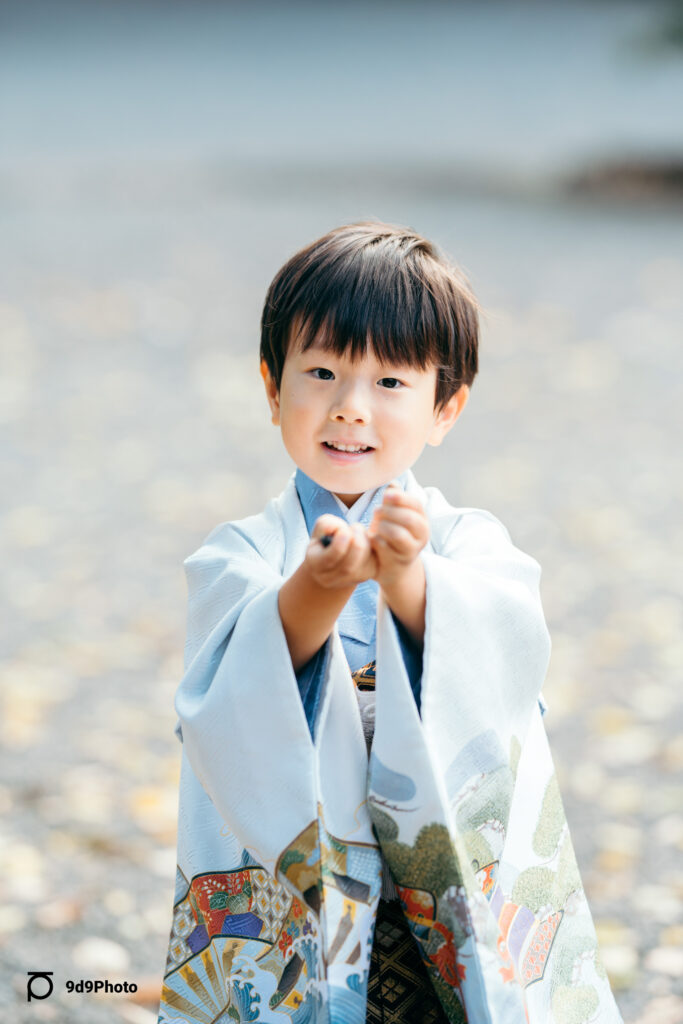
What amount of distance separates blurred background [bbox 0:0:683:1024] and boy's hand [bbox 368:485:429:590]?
59.9 inches

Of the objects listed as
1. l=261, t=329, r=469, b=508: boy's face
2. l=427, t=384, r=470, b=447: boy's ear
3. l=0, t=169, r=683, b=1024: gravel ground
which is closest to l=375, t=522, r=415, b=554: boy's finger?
l=261, t=329, r=469, b=508: boy's face

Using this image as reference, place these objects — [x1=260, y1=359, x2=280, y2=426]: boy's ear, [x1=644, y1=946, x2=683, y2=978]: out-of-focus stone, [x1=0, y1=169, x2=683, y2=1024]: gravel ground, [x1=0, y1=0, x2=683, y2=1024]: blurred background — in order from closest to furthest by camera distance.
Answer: [x1=260, y1=359, x2=280, y2=426]: boy's ear
[x1=644, y1=946, x2=683, y2=978]: out-of-focus stone
[x1=0, y1=169, x2=683, y2=1024]: gravel ground
[x1=0, y1=0, x2=683, y2=1024]: blurred background

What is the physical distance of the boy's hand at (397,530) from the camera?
1458mm

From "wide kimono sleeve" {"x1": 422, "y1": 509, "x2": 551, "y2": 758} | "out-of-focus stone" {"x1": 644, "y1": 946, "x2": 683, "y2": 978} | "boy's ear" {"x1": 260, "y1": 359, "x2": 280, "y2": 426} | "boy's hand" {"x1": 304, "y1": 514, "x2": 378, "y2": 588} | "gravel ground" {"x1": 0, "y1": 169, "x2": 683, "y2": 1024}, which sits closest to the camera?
"boy's hand" {"x1": 304, "y1": 514, "x2": 378, "y2": 588}

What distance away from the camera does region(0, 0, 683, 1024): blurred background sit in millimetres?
3113

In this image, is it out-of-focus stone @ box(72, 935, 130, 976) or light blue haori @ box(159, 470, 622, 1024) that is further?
out-of-focus stone @ box(72, 935, 130, 976)

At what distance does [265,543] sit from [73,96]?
12322mm

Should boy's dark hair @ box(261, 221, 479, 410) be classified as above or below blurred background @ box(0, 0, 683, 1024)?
below

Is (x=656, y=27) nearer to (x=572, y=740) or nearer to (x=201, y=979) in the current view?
(x=572, y=740)

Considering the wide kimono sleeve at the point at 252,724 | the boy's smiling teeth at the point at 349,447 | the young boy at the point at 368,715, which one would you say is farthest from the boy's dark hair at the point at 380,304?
the wide kimono sleeve at the point at 252,724

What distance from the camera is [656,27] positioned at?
1133cm

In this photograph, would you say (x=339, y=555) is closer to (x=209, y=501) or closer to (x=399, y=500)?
(x=399, y=500)

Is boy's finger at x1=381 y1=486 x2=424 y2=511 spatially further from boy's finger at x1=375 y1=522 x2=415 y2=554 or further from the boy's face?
the boy's face

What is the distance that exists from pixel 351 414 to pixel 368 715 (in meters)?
0.42
